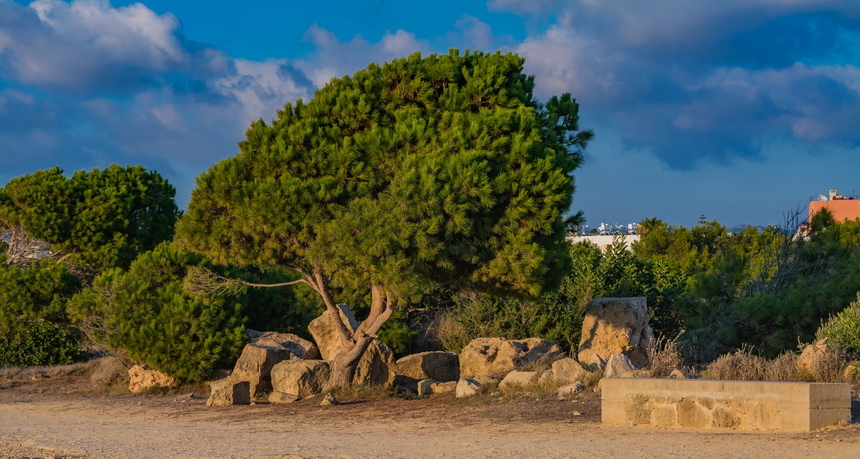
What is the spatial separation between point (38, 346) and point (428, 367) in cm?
1209

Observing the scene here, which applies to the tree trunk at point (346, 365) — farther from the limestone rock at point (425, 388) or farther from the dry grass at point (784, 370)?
the dry grass at point (784, 370)

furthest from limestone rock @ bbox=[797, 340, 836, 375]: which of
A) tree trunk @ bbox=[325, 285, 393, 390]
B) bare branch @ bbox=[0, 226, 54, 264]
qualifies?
bare branch @ bbox=[0, 226, 54, 264]

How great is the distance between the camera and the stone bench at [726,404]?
9547 millimetres

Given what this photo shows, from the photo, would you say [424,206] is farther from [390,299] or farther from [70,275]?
[70,275]

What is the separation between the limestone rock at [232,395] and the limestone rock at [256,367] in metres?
0.92

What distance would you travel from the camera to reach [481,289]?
15.5 m

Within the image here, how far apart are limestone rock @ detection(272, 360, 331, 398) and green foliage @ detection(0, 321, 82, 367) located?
9.80m

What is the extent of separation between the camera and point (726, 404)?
9.93 metres

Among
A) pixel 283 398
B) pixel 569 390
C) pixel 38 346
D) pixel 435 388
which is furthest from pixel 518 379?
pixel 38 346

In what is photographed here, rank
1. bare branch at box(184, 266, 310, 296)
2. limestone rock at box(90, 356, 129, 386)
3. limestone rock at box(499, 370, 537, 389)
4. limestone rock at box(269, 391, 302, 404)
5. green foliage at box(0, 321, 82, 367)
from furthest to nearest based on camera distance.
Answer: green foliage at box(0, 321, 82, 367)
limestone rock at box(90, 356, 129, 386)
bare branch at box(184, 266, 310, 296)
limestone rock at box(269, 391, 302, 404)
limestone rock at box(499, 370, 537, 389)

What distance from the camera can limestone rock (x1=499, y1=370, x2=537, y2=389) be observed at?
1408cm

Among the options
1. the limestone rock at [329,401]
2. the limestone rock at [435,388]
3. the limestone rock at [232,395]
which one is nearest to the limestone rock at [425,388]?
the limestone rock at [435,388]

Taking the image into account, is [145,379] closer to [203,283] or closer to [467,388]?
[203,283]

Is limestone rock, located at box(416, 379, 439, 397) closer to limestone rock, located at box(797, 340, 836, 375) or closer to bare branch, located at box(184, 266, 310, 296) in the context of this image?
bare branch, located at box(184, 266, 310, 296)
